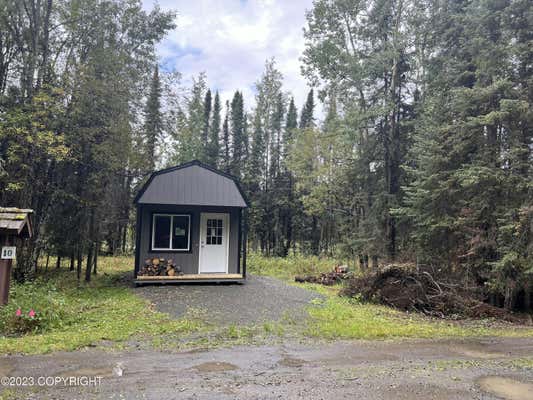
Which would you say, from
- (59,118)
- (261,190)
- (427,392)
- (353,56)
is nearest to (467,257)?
(427,392)

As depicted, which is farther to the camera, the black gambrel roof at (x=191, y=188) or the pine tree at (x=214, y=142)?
the pine tree at (x=214, y=142)

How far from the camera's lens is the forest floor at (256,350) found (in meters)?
3.67

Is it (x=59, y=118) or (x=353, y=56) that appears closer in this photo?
(x=59, y=118)

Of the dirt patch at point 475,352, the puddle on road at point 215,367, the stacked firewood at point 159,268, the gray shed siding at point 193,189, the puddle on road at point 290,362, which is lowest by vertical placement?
the dirt patch at point 475,352

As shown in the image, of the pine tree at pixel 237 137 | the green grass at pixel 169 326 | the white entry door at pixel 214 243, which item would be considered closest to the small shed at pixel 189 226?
the white entry door at pixel 214 243

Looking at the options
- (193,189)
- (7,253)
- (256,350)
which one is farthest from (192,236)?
(256,350)

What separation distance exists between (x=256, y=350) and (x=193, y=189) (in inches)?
267

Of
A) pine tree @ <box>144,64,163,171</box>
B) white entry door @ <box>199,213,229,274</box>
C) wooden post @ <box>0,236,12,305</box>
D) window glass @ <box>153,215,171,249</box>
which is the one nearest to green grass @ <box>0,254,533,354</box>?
wooden post @ <box>0,236,12,305</box>

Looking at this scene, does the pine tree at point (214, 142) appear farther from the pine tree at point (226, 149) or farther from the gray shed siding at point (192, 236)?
the gray shed siding at point (192, 236)

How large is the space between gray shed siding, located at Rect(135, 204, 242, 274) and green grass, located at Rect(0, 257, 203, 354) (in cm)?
203

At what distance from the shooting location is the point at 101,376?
12.4 feet

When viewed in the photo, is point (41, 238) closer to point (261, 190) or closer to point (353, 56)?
point (353, 56)

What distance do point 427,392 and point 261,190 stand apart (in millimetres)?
24216

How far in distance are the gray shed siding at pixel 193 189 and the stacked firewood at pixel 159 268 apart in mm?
1801
